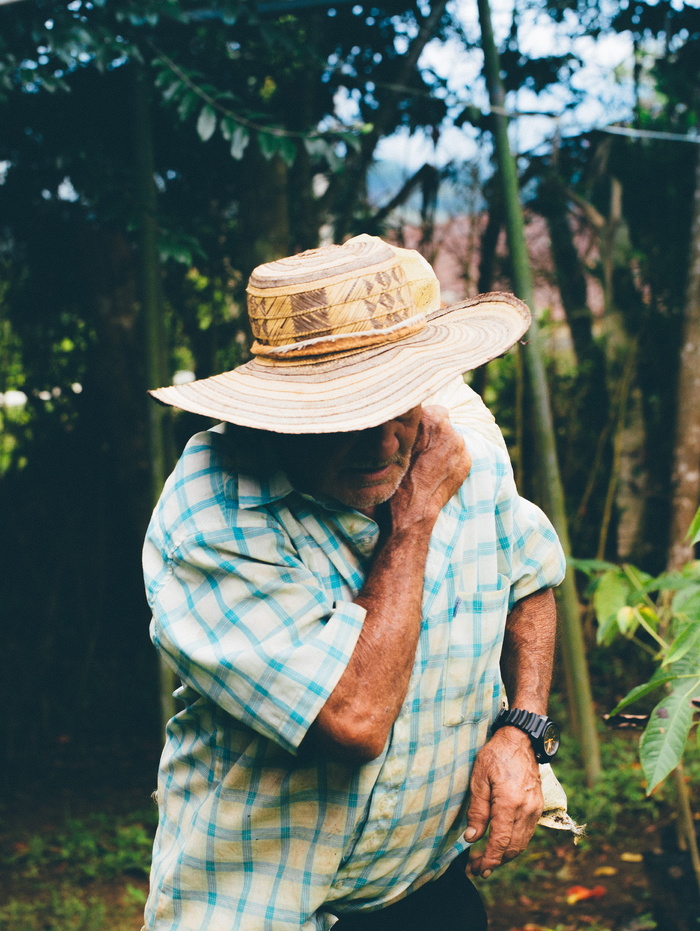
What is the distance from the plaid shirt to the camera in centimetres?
140

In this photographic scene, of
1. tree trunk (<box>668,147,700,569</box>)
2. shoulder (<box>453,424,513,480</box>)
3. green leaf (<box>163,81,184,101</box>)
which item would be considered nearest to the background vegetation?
tree trunk (<box>668,147,700,569</box>)

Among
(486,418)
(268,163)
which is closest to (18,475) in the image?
(268,163)

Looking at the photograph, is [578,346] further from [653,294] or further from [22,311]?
[22,311]

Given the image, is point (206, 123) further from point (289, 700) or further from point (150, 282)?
point (289, 700)

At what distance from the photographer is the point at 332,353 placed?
4.98 feet

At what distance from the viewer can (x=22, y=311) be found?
4.89m

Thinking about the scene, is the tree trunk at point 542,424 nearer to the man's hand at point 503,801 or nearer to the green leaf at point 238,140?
the green leaf at point 238,140

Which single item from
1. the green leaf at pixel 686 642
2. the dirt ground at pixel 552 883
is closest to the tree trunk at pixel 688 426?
the dirt ground at pixel 552 883

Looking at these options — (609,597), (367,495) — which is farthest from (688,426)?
(367,495)

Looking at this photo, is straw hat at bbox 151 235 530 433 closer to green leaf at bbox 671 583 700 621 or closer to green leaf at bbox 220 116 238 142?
green leaf at bbox 671 583 700 621

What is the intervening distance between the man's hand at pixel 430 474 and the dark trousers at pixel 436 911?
783mm

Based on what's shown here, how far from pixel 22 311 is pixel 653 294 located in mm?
3596

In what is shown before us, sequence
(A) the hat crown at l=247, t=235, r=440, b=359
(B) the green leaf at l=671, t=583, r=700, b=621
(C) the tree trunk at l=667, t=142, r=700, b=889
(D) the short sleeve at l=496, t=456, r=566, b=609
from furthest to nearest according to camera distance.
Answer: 1. (C) the tree trunk at l=667, t=142, r=700, b=889
2. (B) the green leaf at l=671, t=583, r=700, b=621
3. (D) the short sleeve at l=496, t=456, r=566, b=609
4. (A) the hat crown at l=247, t=235, r=440, b=359

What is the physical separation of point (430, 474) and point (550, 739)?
585 millimetres
